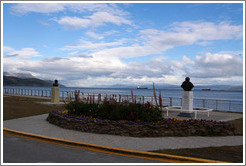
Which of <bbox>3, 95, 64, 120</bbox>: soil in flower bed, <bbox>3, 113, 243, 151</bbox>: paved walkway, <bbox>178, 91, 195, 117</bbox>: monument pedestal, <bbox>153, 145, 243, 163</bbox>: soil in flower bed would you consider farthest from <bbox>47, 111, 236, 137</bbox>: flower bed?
<bbox>3, 95, 64, 120</bbox>: soil in flower bed

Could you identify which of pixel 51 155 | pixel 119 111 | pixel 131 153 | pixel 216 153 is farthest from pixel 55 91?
pixel 216 153

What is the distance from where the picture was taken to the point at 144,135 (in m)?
9.45

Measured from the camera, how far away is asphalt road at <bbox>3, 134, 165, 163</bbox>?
6469 mm

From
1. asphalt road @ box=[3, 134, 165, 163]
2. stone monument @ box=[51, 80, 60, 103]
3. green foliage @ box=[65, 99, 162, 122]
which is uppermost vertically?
stone monument @ box=[51, 80, 60, 103]

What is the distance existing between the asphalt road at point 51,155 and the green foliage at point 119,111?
10.5ft

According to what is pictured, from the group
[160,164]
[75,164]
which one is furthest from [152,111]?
[75,164]

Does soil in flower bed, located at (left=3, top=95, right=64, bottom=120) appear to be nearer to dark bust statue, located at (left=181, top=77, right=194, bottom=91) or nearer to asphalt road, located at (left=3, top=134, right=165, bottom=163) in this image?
asphalt road, located at (left=3, top=134, right=165, bottom=163)

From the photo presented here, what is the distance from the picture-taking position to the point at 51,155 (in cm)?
689

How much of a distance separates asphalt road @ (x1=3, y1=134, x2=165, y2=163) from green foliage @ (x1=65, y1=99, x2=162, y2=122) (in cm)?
321

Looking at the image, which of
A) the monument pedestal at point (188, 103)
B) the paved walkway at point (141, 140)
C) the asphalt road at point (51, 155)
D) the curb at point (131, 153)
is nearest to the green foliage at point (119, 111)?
the paved walkway at point (141, 140)

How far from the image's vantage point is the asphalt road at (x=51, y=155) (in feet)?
21.2

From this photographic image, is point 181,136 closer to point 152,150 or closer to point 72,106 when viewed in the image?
point 152,150

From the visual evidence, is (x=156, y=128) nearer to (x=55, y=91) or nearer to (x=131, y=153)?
(x=131, y=153)

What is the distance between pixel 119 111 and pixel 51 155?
173 inches
